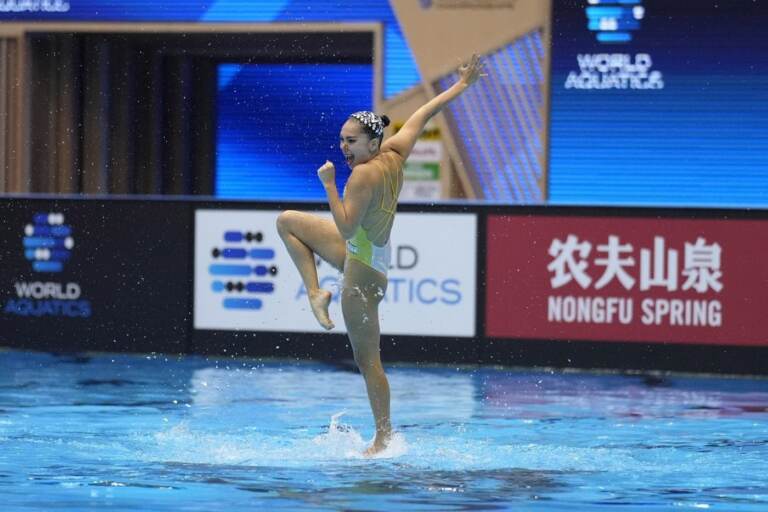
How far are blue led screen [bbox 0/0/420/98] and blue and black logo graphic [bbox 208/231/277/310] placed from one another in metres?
3.95

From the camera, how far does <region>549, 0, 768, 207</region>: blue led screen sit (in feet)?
Answer: 55.2

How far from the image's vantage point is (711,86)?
16.9m

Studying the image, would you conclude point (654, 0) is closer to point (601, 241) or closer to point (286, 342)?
point (601, 241)

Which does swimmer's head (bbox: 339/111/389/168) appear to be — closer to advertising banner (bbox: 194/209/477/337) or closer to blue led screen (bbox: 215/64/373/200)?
advertising banner (bbox: 194/209/477/337)

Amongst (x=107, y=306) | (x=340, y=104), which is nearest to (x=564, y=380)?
(x=107, y=306)

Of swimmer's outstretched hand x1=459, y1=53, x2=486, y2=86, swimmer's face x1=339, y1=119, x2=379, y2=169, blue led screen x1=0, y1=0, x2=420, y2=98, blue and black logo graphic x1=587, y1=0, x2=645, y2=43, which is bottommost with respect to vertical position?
swimmer's face x1=339, y1=119, x2=379, y2=169

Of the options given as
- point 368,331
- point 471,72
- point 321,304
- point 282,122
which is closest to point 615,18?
point 282,122

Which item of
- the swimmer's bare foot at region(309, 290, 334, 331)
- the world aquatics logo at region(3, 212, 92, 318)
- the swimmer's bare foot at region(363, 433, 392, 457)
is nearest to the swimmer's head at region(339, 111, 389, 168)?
the swimmer's bare foot at region(309, 290, 334, 331)

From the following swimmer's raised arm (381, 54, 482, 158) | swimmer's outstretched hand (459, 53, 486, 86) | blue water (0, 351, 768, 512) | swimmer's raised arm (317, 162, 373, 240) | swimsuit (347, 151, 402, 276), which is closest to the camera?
blue water (0, 351, 768, 512)

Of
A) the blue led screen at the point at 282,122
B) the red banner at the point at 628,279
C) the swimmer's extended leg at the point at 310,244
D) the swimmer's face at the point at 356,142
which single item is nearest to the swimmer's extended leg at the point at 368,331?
the swimmer's extended leg at the point at 310,244

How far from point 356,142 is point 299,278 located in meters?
4.98

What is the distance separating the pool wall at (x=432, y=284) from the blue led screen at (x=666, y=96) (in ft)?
10.3

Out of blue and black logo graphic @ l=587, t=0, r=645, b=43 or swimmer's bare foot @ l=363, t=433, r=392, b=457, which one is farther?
blue and black logo graphic @ l=587, t=0, r=645, b=43

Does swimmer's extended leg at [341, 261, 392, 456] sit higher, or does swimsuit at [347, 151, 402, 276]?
swimsuit at [347, 151, 402, 276]
